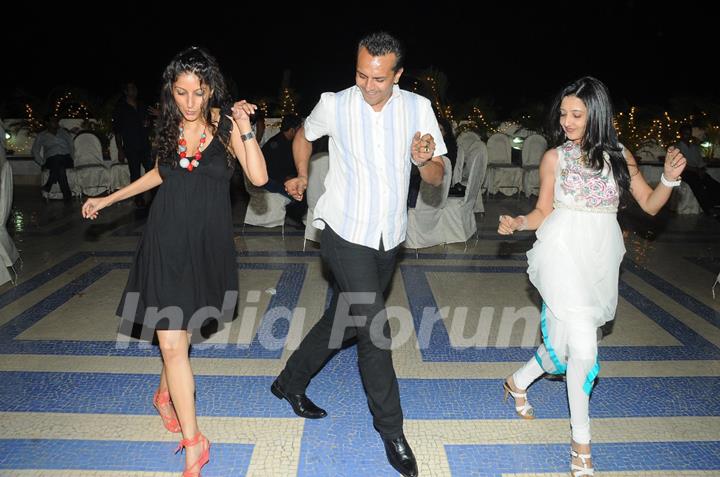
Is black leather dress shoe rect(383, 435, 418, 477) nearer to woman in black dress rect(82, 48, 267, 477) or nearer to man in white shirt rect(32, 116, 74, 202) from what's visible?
woman in black dress rect(82, 48, 267, 477)

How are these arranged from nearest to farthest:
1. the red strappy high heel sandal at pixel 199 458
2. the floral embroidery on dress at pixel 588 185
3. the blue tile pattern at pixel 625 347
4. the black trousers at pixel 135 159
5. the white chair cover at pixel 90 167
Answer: the red strappy high heel sandal at pixel 199 458
the floral embroidery on dress at pixel 588 185
the blue tile pattern at pixel 625 347
the black trousers at pixel 135 159
the white chair cover at pixel 90 167

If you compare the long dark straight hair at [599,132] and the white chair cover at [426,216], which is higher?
the long dark straight hair at [599,132]

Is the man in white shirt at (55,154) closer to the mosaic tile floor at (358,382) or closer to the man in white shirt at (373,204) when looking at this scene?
the mosaic tile floor at (358,382)

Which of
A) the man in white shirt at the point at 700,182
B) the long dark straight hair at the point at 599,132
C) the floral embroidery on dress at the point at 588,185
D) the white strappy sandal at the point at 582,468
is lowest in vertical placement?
the white strappy sandal at the point at 582,468

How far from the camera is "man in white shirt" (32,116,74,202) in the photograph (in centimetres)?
849

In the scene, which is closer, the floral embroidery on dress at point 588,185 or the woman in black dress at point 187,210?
the woman in black dress at point 187,210

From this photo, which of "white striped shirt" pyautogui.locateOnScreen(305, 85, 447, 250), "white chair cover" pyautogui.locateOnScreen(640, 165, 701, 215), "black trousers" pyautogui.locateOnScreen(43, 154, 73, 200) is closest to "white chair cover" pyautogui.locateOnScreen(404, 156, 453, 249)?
"white striped shirt" pyautogui.locateOnScreen(305, 85, 447, 250)

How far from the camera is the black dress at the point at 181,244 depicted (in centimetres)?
222

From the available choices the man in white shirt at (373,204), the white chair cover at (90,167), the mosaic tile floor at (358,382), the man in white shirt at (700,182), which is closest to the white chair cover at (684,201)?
the man in white shirt at (700,182)

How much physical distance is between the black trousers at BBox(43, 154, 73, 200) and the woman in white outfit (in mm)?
7840

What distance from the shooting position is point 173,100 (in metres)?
2.23

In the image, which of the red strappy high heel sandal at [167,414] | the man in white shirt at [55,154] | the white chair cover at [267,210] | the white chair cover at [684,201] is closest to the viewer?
the red strappy high heel sandal at [167,414]

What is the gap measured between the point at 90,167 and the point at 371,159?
770 centimetres

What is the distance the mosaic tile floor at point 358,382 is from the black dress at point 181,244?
0.72m
